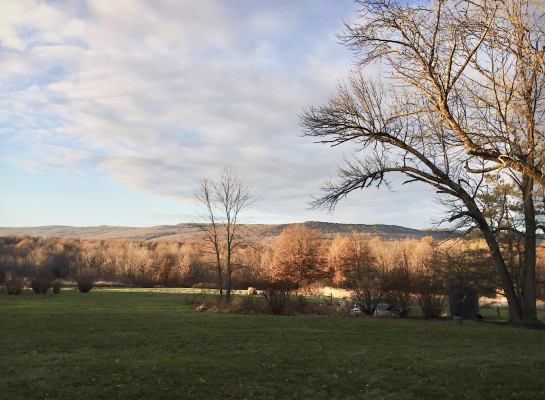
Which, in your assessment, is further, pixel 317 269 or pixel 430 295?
pixel 317 269

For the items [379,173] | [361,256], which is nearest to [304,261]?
[361,256]

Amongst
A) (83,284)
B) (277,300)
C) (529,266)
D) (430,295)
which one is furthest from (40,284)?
(529,266)

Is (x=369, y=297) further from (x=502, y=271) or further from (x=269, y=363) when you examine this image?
(x=269, y=363)

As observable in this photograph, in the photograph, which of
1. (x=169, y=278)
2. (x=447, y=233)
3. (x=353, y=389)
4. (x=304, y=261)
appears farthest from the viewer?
(x=169, y=278)

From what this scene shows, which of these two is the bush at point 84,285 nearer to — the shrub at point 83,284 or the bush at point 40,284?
the shrub at point 83,284

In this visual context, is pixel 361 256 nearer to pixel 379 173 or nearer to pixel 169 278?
pixel 169 278

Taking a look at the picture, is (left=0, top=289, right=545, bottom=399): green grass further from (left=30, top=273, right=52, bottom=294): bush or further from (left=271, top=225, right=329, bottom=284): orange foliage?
(left=271, top=225, right=329, bottom=284): orange foliage

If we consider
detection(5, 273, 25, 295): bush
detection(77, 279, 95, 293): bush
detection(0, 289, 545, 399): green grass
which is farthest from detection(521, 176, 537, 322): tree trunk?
detection(77, 279, 95, 293): bush

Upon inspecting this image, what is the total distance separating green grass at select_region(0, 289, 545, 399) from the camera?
696 centimetres

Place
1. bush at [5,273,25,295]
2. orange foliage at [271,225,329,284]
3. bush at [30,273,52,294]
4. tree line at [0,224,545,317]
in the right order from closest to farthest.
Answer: tree line at [0,224,545,317], bush at [5,273,25,295], bush at [30,273,52,294], orange foliage at [271,225,329,284]

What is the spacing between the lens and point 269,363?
8.99 meters

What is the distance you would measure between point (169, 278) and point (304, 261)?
29.2m

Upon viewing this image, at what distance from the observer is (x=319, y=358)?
9.53 m

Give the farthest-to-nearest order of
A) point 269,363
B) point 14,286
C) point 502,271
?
point 14,286 < point 502,271 < point 269,363
